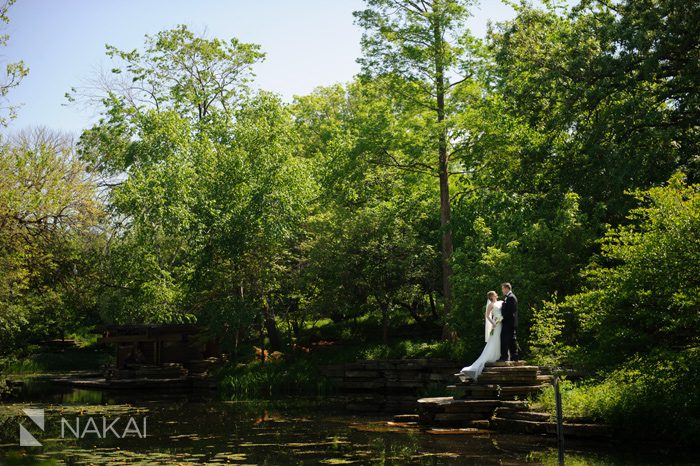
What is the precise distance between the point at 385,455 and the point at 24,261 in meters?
14.7

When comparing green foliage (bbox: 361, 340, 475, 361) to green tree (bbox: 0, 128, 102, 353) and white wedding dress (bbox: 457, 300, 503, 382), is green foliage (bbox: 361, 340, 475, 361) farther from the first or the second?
green tree (bbox: 0, 128, 102, 353)

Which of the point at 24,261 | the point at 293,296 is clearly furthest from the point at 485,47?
the point at 24,261

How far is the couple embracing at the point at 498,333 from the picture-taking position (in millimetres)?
19656

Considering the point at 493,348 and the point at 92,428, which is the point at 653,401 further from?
the point at 92,428

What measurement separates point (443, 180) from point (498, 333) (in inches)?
484

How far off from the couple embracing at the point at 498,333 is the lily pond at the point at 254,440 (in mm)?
2221

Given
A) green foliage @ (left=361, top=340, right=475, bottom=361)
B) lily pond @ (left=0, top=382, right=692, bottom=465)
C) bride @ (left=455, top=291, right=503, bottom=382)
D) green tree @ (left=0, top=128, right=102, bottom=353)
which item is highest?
green tree @ (left=0, top=128, right=102, bottom=353)

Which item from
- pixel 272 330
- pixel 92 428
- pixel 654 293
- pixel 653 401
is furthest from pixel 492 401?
pixel 272 330

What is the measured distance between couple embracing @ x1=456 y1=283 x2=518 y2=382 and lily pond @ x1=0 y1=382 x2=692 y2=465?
2221mm

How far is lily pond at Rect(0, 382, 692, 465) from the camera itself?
14.2 meters

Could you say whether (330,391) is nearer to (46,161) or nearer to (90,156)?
(46,161)

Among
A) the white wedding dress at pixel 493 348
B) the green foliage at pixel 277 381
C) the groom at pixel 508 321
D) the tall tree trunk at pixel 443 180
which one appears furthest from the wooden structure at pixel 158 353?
the groom at pixel 508 321

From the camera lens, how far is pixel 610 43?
85.8ft

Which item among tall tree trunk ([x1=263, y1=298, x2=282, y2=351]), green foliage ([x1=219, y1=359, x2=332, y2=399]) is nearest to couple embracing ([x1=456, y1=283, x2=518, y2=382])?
green foliage ([x1=219, y1=359, x2=332, y2=399])
